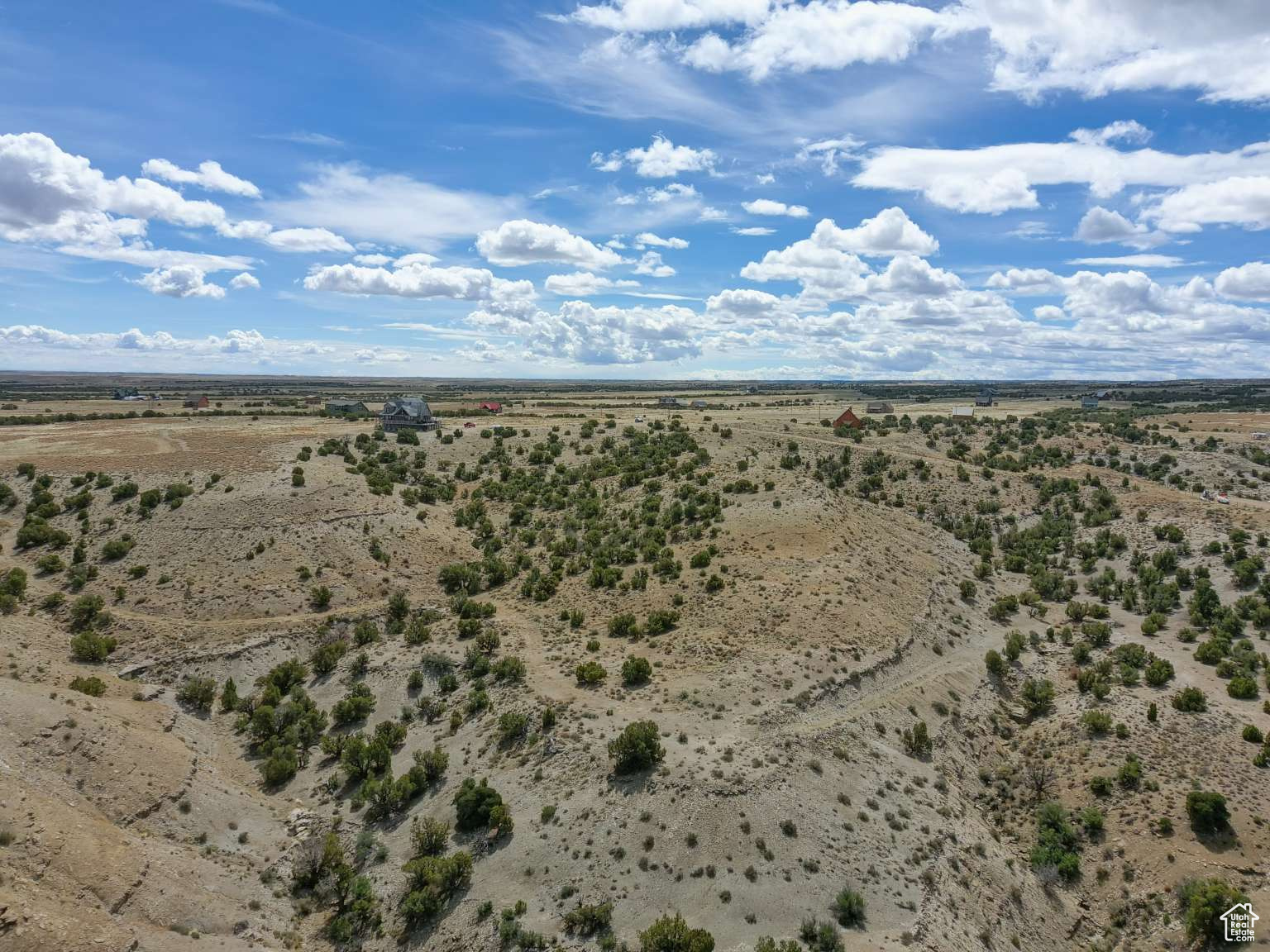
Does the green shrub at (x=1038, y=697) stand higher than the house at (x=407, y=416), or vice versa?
the house at (x=407, y=416)

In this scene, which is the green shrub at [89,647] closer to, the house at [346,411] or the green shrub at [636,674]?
the green shrub at [636,674]

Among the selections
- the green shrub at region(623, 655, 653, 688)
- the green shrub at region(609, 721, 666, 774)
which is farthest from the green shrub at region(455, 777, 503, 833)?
the green shrub at region(623, 655, 653, 688)

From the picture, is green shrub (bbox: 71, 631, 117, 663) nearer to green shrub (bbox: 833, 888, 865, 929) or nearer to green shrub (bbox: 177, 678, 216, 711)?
green shrub (bbox: 177, 678, 216, 711)

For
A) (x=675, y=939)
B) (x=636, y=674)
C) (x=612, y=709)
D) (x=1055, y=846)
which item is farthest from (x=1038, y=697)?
(x=675, y=939)

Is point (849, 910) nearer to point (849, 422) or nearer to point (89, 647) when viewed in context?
point (89, 647)

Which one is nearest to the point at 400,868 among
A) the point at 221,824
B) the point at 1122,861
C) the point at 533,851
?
the point at 533,851

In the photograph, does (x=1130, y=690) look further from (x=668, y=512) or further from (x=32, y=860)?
(x=32, y=860)

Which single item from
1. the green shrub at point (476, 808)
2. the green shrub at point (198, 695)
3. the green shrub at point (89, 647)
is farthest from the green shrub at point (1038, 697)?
the green shrub at point (89, 647)
